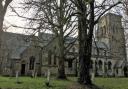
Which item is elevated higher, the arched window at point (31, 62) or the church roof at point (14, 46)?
the church roof at point (14, 46)

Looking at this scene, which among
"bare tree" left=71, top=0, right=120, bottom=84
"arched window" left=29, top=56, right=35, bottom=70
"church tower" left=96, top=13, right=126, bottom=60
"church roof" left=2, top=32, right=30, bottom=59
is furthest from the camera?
"church roof" left=2, top=32, right=30, bottom=59

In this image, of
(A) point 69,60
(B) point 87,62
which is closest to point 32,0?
(B) point 87,62

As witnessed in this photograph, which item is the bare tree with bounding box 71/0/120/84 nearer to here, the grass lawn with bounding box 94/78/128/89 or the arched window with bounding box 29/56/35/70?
the grass lawn with bounding box 94/78/128/89

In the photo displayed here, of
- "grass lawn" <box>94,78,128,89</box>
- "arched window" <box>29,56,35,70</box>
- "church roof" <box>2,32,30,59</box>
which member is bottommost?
"grass lawn" <box>94,78,128,89</box>

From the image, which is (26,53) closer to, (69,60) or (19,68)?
(19,68)

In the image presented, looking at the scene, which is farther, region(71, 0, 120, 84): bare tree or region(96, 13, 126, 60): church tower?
region(96, 13, 126, 60): church tower

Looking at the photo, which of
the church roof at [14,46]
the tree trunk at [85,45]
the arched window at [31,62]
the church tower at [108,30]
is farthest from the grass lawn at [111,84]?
the church roof at [14,46]

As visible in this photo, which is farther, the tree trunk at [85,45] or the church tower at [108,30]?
the church tower at [108,30]

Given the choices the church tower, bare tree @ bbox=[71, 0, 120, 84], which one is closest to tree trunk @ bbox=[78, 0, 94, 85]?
bare tree @ bbox=[71, 0, 120, 84]

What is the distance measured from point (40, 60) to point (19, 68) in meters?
5.14

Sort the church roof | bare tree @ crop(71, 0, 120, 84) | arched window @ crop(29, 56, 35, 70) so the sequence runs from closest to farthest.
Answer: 1. bare tree @ crop(71, 0, 120, 84)
2. arched window @ crop(29, 56, 35, 70)
3. the church roof

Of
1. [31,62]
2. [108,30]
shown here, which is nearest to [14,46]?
[31,62]

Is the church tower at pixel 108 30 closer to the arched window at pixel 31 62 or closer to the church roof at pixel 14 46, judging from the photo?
the arched window at pixel 31 62

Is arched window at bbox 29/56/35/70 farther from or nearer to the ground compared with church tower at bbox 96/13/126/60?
nearer to the ground
